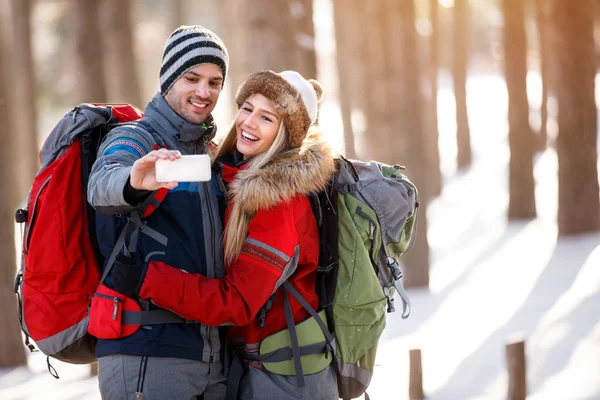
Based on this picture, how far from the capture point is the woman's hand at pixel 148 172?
2617 mm

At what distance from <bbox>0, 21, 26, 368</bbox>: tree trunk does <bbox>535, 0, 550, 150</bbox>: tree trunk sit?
810 centimetres

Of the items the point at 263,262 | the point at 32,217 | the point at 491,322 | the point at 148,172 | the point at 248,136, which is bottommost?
the point at 491,322

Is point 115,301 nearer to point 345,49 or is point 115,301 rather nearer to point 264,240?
point 264,240

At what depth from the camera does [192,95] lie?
10.7ft

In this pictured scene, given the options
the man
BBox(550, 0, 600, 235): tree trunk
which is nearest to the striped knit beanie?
the man

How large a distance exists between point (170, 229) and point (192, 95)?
2.00ft

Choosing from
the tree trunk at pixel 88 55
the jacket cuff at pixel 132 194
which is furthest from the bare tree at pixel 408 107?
the jacket cuff at pixel 132 194

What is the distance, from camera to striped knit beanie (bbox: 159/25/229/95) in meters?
3.26

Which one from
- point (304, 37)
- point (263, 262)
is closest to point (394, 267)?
point (263, 262)

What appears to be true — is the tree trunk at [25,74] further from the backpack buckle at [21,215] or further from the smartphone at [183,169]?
the smartphone at [183,169]

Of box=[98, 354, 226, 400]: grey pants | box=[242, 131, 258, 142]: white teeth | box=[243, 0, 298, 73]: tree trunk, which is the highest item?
box=[243, 0, 298, 73]: tree trunk

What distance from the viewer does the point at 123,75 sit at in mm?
14039

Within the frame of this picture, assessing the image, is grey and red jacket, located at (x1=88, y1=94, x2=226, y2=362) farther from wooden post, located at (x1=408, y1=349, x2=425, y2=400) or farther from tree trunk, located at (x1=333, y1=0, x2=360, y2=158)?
tree trunk, located at (x1=333, y1=0, x2=360, y2=158)

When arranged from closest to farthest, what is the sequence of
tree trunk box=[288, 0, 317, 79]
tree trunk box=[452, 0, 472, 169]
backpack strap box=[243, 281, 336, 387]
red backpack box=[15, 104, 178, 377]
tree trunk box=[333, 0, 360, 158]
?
red backpack box=[15, 104, 178, 377] < backpack strap box=[243, 281, 336, 387] < tree trunk box=[288, 0, 317, 79] < tree trunk box=[333, 0, 360, 158] < tree trunk box=[452, 0, 472, 169]
